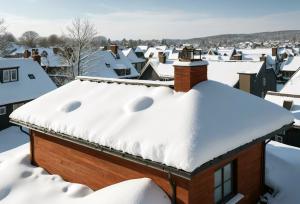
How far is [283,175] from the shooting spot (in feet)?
41.0

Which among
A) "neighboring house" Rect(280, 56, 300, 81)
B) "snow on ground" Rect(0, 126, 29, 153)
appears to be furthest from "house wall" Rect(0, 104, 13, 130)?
"neighboring house" Rect(280, 56, 300, 81)

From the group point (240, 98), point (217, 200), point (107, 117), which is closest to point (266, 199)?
point (217, 200)

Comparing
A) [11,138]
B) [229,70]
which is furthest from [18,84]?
[229,70]

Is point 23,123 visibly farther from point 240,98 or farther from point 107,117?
point 240,98

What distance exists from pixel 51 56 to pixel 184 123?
142 ft

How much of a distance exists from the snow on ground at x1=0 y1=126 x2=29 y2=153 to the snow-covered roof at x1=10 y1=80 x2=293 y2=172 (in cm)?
1105

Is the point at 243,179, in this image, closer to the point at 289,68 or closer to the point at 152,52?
the point at 289,68

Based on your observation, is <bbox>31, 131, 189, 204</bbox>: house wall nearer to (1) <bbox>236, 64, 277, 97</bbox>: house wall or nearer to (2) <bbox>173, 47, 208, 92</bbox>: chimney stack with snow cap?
(2) <bbox>173, 47, 208, 92</bbox>: chimney stack with snow cap

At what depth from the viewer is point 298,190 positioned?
11.4 m

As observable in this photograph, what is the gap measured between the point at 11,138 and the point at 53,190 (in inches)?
613

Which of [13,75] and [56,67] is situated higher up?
[56,67]

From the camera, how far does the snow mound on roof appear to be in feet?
28.0

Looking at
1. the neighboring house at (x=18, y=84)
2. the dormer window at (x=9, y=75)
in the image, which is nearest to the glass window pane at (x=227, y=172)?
the neighboring house at (x=18, y=84)

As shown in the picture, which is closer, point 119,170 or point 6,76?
point 119,170
